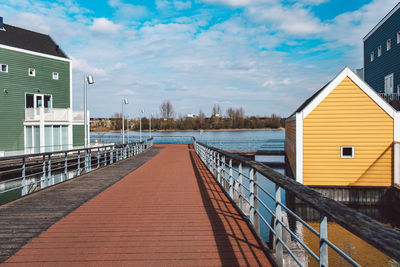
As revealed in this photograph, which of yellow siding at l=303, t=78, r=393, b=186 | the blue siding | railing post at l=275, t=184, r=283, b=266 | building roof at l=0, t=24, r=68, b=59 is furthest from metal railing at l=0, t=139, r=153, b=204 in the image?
the blue siding

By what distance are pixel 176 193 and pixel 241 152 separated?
24384 mm

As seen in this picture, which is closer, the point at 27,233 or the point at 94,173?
the point at 27,233

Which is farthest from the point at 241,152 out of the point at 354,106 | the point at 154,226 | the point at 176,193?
the point at 154,226

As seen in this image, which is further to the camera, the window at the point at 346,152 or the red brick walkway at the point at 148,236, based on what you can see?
the window at the point at 346,152

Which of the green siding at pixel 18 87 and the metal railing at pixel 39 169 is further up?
the green siding at pixel 18 87

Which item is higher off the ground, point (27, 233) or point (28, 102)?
point (28, 102)

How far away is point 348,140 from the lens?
1320 cm

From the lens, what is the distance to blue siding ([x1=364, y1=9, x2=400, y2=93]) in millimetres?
20344

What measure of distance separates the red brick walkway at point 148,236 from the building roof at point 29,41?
780 inches

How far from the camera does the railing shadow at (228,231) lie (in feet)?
11.9

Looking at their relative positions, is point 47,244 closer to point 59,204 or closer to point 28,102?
point 59,204

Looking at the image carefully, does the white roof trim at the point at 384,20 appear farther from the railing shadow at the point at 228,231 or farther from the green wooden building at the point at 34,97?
the green wooden building at the point at 34,97

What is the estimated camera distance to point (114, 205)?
6438 mm

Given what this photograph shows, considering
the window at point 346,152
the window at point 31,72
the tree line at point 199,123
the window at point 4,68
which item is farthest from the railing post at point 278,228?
the tree line at point 199,123
